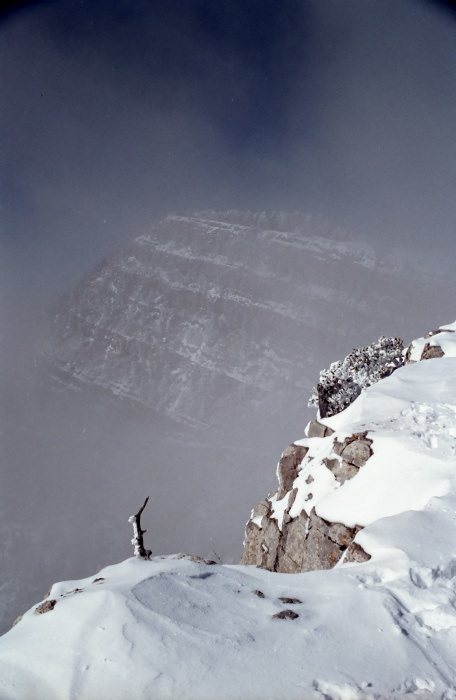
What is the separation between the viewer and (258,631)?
5445 mm

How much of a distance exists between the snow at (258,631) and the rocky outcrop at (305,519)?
4.12ft

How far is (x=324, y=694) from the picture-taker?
4414 mm

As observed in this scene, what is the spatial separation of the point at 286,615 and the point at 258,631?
1.77 ft

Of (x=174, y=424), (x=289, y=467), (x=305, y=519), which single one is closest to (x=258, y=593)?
(x=305, y=519)

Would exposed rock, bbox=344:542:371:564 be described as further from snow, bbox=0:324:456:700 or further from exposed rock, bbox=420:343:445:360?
exposed rock, bbox=420:343:445:360

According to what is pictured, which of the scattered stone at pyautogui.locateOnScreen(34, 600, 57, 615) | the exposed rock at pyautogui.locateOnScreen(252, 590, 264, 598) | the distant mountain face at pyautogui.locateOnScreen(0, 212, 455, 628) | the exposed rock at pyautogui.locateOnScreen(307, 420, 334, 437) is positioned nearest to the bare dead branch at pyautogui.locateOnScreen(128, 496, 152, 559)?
the scattered stone at pyautogui.locateOnScreen(34, 600, 57, 615)

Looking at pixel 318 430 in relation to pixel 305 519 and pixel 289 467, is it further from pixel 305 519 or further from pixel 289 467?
pixel 305 519

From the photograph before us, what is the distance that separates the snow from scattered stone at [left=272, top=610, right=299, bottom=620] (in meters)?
0.08

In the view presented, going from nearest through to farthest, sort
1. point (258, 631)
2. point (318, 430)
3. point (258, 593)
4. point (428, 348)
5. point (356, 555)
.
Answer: point (258, 631) < point (258, 593) < point (356, 555) < point (318, 430) < point (428, 348)

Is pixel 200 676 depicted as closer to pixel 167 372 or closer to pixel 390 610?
pixel 390 610

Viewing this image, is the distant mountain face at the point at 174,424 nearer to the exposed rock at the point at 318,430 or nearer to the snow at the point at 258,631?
the exposed rock at the point at 318,430

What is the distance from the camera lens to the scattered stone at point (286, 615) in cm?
572

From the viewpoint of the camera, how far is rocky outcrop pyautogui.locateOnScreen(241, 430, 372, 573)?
1039 cm

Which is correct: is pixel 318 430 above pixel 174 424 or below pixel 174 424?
above
